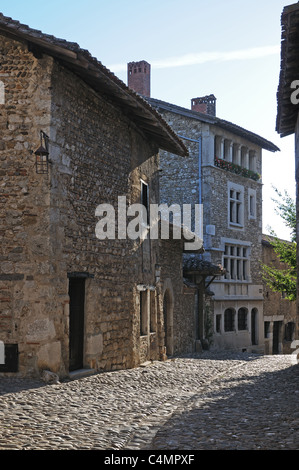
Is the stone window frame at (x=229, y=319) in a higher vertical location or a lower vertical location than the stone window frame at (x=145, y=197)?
lower

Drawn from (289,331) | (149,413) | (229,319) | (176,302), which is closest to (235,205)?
(229,319)

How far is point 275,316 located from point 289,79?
18.9 metres

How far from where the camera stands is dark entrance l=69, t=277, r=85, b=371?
9577mm

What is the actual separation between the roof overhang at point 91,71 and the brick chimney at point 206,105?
1310 cm

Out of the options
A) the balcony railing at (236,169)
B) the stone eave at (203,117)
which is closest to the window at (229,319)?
the balcony railing at (236,169)

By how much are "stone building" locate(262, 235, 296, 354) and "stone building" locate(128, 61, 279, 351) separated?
3.08ft

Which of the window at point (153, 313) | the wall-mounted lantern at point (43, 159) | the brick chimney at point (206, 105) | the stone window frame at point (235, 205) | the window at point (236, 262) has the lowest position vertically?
the window at point (153, 313)

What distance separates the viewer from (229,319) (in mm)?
23656

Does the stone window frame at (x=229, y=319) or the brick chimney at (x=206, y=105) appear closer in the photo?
the stone window frame at (x=229, y=319)

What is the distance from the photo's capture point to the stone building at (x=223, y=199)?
22.3 m

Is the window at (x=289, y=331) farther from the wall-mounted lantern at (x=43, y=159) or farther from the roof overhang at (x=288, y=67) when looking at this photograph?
the wall-mounted lantern at (x=43, y=159)

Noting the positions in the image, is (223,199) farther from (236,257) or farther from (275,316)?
(275,316)

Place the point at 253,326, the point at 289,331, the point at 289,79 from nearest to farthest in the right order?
the point at 289,79 < the point at 253,326 < the point at 289,331

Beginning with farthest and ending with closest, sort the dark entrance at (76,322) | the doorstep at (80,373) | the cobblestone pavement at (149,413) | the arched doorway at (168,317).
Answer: the arched doorway at (168,317) → the dark entrance at (76,322) → the doorstep at (80,373) → the cobblestone pavement at (149,413)
